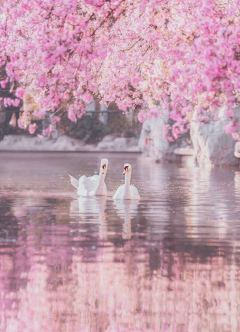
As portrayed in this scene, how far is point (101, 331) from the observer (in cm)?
653

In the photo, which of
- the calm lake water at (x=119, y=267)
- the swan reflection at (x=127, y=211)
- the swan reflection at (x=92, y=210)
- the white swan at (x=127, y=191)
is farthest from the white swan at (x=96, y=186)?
the calm lake water at (x=119, y=267)

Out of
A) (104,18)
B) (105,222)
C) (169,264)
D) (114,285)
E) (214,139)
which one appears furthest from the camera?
(214,139)

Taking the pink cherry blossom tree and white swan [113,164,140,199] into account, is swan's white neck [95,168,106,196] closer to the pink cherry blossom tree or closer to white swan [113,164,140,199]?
white swan [113,164,140,199]

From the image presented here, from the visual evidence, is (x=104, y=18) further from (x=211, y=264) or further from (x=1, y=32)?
(x=211, y=264)

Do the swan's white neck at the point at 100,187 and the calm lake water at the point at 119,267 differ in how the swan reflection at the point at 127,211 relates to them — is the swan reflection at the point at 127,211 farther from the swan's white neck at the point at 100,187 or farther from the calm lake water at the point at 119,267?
the swan's white neck at the point at 100,187

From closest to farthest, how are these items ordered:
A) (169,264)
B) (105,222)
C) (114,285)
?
(114,285), (169,264), (105,222)

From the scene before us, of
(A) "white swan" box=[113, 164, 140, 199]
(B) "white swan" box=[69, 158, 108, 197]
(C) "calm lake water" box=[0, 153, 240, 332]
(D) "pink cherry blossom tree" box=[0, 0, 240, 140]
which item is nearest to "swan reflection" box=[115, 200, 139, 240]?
(C) "calm lake water" box=[0, 153, 240, 332]

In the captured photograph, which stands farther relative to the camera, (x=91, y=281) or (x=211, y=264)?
(x=211, y=264)

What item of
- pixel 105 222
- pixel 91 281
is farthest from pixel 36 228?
pixel 91 281

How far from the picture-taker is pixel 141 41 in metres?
14.9

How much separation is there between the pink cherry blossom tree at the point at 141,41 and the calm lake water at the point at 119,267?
169cm

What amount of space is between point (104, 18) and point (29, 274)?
493cm

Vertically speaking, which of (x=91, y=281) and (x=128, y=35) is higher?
(x=128, y=35)

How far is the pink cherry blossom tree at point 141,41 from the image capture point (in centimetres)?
1099
